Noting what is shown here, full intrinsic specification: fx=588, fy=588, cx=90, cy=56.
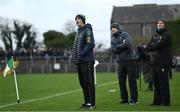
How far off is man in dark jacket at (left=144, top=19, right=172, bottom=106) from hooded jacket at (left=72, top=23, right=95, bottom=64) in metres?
1.44

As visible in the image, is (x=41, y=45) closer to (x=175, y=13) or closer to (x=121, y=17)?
(x=121, y=17)

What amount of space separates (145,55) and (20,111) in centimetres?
379

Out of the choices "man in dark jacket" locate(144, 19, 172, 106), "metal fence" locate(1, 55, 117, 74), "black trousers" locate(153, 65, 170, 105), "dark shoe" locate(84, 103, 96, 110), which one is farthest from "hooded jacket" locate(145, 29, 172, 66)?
"metal fence" locate(1, 55, 117, 74)

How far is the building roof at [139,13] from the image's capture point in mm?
103000

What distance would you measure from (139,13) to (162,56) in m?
90.6

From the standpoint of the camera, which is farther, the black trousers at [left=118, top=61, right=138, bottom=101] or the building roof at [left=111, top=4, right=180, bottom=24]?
the building roof at [left=111, top=4, right=180, bottom=24]

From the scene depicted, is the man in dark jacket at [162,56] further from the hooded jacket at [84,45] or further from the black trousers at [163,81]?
the hooded jacket at [84,45]

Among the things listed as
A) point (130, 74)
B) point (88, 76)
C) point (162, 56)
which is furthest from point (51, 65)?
point (88, 76)

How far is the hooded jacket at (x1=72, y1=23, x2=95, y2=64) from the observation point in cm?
1243

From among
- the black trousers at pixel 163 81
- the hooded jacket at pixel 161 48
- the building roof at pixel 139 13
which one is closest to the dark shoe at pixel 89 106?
the black trousers at pixel 163 81

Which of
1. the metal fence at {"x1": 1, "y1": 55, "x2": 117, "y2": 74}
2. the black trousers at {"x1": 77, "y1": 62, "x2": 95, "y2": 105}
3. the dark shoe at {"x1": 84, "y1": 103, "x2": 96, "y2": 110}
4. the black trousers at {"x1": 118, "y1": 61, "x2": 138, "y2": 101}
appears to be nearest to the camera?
the dark shoe at {"x1": 84, "y1": 103, "x2": 96, "y2": 110}

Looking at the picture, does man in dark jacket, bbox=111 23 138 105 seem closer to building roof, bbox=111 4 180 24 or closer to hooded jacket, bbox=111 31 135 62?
hooded jacket, bbox=111 31 135 62

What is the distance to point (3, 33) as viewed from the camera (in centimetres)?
8481

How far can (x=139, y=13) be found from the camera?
10306cm
